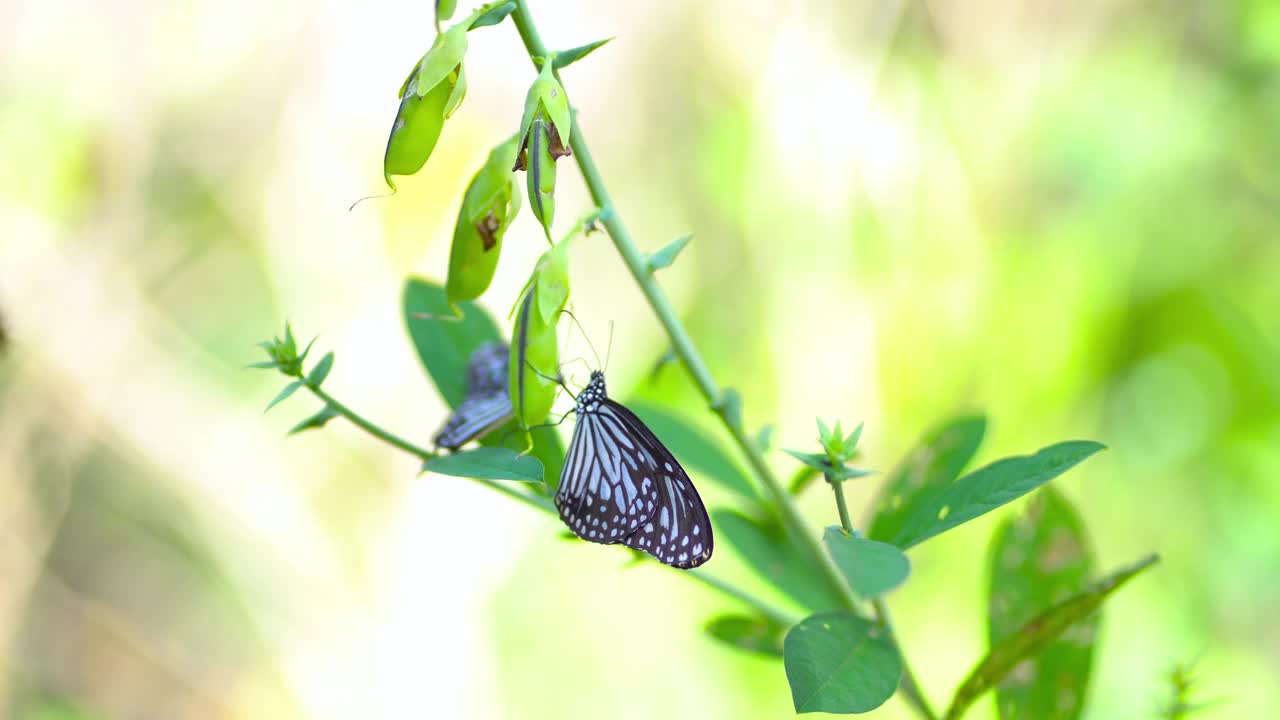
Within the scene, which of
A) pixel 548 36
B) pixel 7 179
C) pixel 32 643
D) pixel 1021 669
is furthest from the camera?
pixel 548 36

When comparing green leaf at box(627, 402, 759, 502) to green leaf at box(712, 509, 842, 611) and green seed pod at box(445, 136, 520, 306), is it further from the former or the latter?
green seed pod at box(445, 136, 520, 306)

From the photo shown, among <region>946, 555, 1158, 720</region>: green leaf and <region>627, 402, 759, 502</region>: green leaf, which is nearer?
<region>946, 555, 1158, 720</region>: green leaf

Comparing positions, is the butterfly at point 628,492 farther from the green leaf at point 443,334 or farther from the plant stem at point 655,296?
the green leaf at point 443,334

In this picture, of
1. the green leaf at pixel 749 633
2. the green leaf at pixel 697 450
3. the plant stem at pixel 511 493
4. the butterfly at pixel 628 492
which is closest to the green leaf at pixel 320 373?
the plant stem at pixel 511 493

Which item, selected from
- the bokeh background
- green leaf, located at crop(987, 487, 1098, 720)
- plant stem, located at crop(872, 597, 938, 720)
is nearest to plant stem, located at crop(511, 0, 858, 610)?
plant stem, located at crop(872, 597, 938, 720)

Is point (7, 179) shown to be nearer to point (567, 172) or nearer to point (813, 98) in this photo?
point (567, 172)

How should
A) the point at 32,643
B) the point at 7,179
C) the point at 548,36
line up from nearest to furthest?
the point at 7,179 → the point at 32,643 → the point at 548,36

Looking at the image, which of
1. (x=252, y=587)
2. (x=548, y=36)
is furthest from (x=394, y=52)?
(x=252, y=587)
